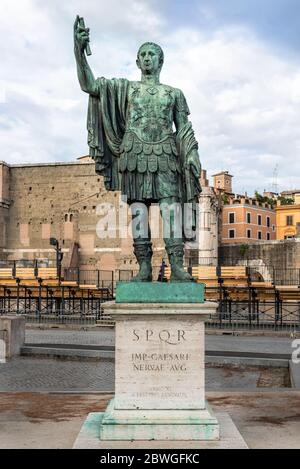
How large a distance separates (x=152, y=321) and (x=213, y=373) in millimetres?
6109

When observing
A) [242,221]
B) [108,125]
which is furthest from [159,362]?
[242,221]

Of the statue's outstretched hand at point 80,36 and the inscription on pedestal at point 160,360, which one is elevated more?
the statue's outstretched hand at point 80,36

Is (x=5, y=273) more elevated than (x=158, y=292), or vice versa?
(x=158, y=292)

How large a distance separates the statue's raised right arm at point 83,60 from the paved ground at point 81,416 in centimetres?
373

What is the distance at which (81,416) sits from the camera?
7426mm

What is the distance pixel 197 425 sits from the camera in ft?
20.0

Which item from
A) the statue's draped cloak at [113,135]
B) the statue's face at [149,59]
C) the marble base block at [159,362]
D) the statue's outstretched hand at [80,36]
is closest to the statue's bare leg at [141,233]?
the statue's draped cloak at [113,135]

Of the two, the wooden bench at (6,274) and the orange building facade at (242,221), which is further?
the orange building facade at (242,221)

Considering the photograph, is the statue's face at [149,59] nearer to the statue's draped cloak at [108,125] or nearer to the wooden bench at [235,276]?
the statue's draped cloak at [108,125]

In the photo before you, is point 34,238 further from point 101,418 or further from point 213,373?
point 101,418

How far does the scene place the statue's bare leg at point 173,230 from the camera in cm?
686

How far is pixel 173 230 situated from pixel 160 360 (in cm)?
145

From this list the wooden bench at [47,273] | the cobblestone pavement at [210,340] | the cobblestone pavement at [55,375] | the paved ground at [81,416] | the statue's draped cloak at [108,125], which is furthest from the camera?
the wooden bench at [47,273]

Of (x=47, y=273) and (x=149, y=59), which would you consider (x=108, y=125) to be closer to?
→ (x=149, y=59)
